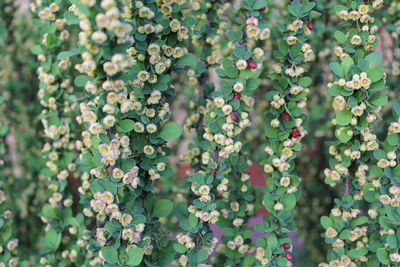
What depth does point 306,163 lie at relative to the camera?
199 cm

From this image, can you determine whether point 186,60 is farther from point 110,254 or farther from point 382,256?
point 382,256

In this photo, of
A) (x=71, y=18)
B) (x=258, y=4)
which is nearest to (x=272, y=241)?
(x=258, y=4)

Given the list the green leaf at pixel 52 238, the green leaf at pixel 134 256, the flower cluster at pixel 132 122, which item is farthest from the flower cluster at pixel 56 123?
the green leaf at pixel 134 256

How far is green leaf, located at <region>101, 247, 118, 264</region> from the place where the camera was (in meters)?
1.01

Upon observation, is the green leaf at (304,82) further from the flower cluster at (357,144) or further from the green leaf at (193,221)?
the green leaf at (193,221)

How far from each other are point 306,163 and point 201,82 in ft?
2.81

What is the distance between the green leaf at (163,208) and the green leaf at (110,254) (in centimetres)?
15

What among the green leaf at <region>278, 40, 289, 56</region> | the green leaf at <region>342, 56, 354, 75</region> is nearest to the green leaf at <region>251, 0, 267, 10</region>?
A: the green leaf at <region>278, 40, 289, 56</region>

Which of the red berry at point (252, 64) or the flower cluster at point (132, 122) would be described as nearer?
the flower cluster at point (132, 122)

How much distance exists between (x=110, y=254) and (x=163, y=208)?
171 mm

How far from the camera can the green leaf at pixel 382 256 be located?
1.04 metres

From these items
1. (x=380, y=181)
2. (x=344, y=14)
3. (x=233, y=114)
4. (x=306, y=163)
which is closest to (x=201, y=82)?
(x=233, y=114)

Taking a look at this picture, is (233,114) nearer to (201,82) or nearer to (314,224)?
(201,82)

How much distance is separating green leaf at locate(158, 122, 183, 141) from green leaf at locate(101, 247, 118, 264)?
27 cm
